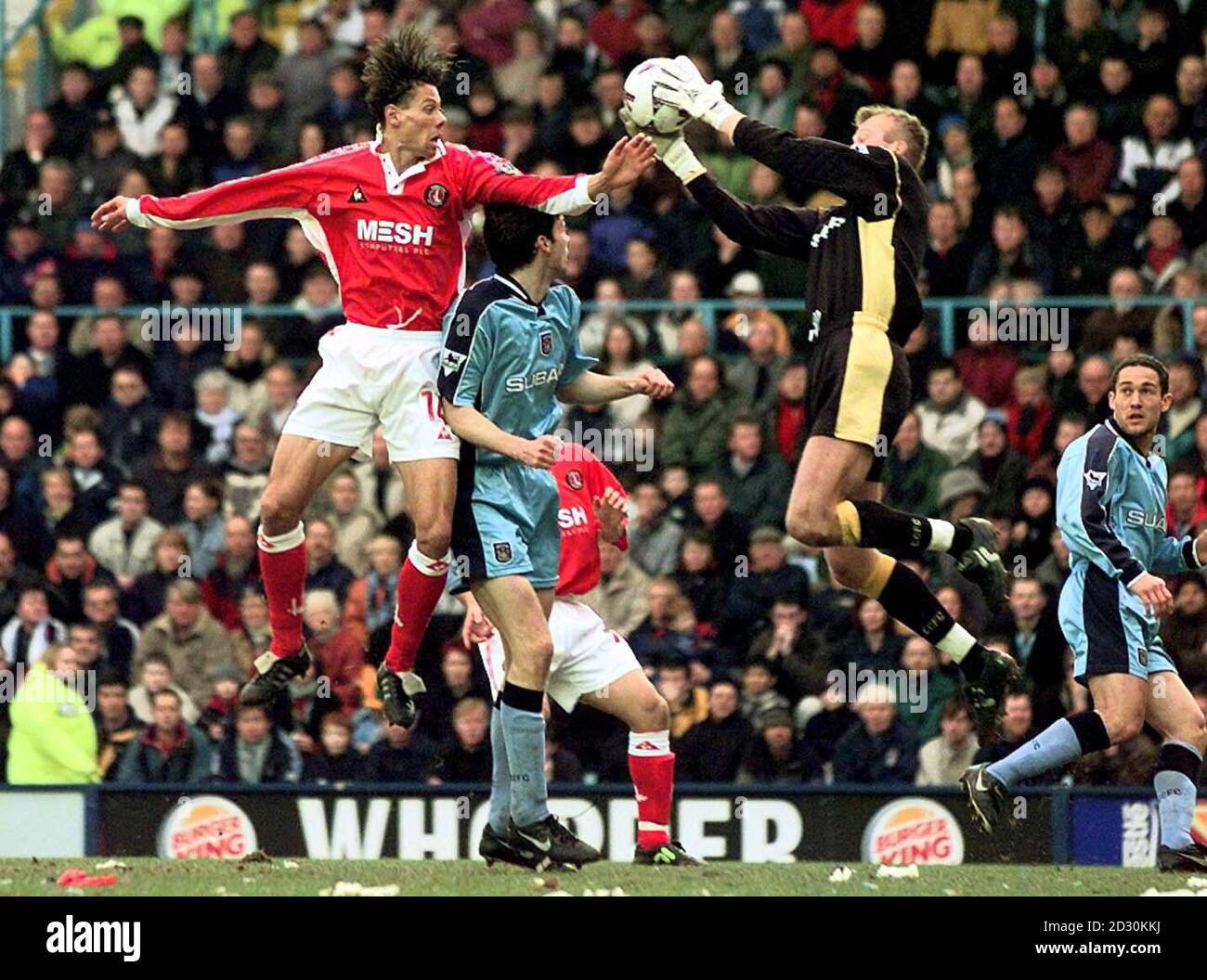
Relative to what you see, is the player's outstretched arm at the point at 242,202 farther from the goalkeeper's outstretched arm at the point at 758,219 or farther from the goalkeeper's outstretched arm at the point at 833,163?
the goalkeeper's outstretched arm at the point at 833,163

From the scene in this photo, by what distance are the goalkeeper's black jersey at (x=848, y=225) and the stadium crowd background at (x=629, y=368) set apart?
144 inches

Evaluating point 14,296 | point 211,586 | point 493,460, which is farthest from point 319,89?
point 493,460

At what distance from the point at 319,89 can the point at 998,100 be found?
4884mm

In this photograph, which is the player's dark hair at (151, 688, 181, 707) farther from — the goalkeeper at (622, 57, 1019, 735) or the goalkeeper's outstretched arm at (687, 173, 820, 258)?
the goalkeeper's outstretched arm at (687, 173, 820, 258)

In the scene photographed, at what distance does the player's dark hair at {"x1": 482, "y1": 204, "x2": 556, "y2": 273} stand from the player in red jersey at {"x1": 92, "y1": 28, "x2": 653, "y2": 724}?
257mm

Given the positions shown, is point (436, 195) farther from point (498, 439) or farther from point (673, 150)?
point (498, 439)

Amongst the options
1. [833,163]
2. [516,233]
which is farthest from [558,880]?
[833,163]

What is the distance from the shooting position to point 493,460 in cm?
949

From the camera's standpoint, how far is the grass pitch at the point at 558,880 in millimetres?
9078

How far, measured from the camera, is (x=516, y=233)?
30.9ft

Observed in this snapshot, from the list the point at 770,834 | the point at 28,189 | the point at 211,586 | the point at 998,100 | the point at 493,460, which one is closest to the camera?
the point at 493,460

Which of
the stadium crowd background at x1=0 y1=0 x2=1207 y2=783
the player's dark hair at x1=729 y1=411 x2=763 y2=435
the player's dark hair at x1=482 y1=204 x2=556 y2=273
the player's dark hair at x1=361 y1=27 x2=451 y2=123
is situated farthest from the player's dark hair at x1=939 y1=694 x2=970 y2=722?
the player's dark hair at x1=361 y1=27 x2=451 y2=123

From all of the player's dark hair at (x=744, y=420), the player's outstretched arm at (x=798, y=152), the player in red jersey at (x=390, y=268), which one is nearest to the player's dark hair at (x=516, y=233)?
the player in red jersey at (x=390, y=268)

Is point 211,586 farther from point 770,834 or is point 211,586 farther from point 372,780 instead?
point 770,834
